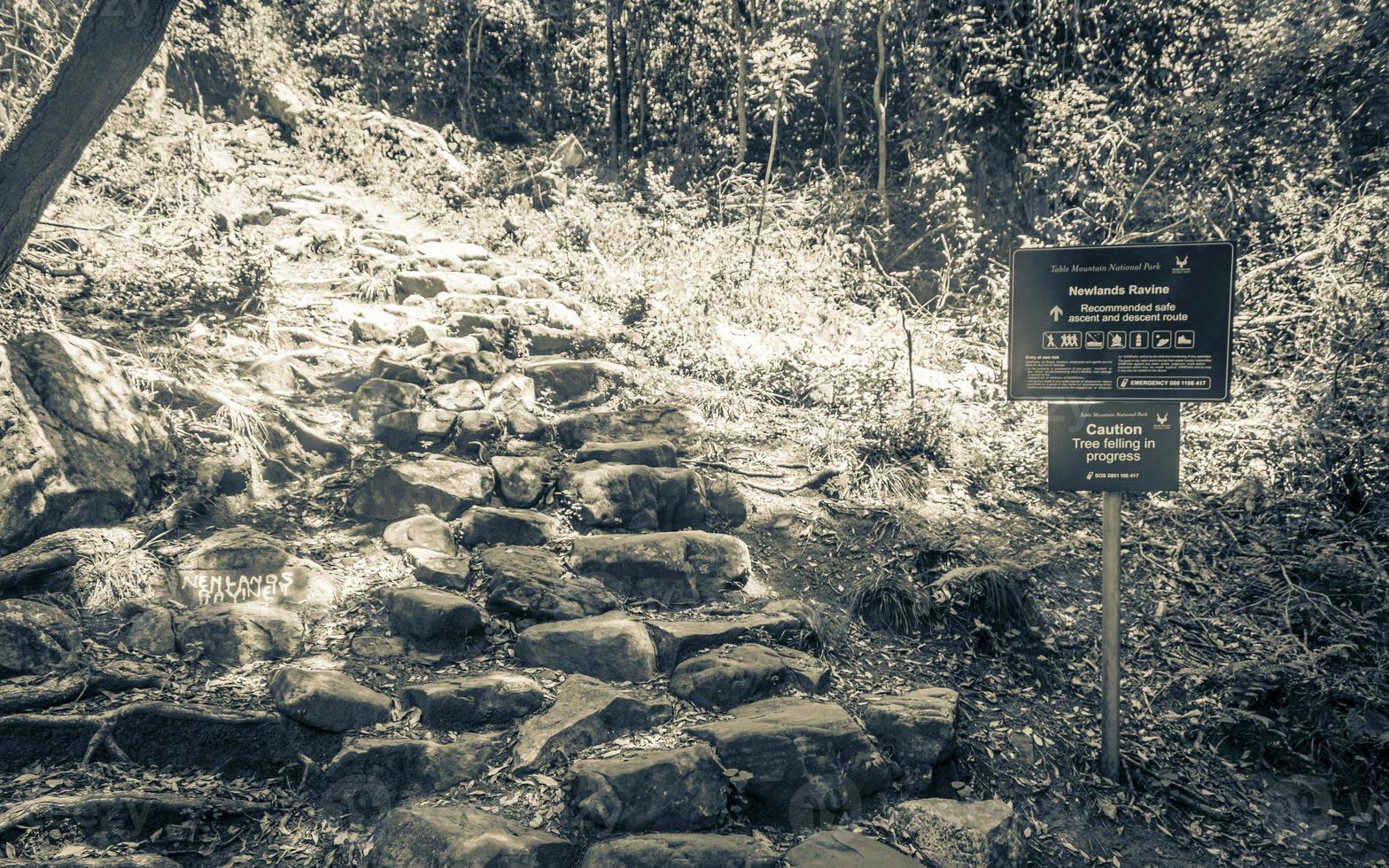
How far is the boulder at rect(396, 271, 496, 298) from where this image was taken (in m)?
8.66

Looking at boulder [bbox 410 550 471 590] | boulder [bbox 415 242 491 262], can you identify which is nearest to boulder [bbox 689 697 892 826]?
boulder [bbox 410 550 471 590]

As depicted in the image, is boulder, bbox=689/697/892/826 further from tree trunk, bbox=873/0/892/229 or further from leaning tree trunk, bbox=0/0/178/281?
tree trunk, bbox=873/0/892/229

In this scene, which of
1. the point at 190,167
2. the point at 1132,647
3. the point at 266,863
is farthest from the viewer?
the point at 190,167

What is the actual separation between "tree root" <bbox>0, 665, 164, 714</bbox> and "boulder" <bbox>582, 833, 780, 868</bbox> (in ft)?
7.41

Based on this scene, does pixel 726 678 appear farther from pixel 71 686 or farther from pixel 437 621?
pixel 71 686

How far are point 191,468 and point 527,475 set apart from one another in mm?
2032

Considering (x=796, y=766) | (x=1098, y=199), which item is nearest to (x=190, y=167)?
(x=796, y=766)

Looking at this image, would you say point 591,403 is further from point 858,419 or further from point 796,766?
point 796,766

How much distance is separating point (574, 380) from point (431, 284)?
227 cm

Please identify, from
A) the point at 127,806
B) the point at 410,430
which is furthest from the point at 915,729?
the point at 410,430

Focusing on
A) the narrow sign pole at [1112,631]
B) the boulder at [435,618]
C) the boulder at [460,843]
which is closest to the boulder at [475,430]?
the boulder at [435,618]

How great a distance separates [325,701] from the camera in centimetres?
391

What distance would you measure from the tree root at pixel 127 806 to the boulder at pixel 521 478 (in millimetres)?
2593

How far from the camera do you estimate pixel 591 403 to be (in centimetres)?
733
